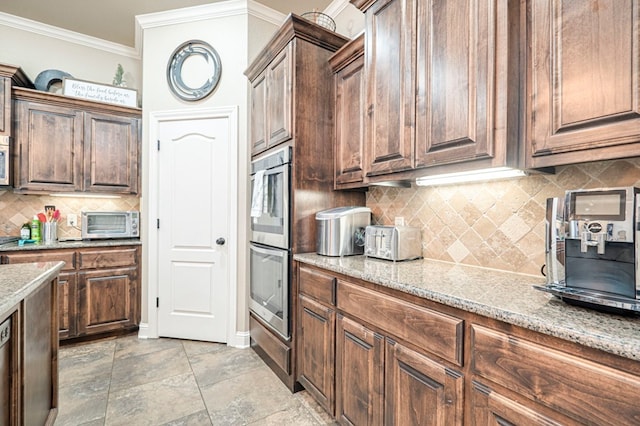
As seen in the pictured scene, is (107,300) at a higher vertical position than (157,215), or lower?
lower

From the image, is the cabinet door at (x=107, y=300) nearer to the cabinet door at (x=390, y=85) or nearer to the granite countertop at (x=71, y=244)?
the granite countertop at (x=71, y=244)

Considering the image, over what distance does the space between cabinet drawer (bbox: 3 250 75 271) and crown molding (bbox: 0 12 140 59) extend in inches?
91.8

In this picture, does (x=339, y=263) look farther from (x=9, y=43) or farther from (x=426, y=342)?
(x=9, y=43)

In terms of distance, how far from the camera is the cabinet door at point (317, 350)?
173 centimetres

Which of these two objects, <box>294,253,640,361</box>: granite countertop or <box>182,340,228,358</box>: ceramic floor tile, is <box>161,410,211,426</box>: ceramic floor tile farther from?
<box>294,253,640,361</box>: granite countertop

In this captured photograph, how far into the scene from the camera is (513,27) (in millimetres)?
1185

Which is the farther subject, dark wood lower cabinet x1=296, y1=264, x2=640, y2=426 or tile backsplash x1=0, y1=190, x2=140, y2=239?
tile backsplash x1=0, y1=190, x2=140, y2=239

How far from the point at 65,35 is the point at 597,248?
4.75m

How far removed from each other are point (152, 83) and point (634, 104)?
3.39 m

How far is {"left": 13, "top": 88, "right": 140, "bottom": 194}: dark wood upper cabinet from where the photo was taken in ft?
9.30

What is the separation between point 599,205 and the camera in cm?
93

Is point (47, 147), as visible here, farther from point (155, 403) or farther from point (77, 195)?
point (155, 403)

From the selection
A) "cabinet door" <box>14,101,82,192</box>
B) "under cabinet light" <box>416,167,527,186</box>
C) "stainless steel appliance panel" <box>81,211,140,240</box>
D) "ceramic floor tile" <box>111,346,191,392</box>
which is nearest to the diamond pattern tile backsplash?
"under cabinet light" <box>416,167,527,186</box>

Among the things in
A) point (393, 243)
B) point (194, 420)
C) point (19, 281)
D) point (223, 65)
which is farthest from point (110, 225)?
point (393, 243)
